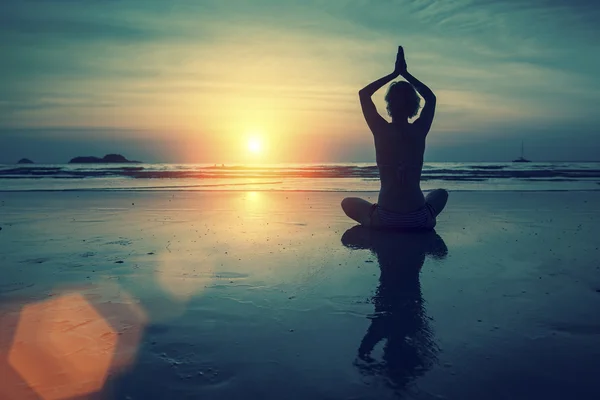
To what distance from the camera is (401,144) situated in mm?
6297

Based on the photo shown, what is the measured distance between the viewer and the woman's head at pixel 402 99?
6.23m

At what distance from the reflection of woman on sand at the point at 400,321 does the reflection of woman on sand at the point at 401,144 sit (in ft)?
2.88

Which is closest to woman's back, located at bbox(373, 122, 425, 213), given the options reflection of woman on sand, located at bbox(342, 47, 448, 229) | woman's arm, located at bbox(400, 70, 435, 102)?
reflection of woman on sand, located at bbox(342, 47, 448, 229)

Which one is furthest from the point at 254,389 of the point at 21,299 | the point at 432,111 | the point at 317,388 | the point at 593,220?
the point at 593,220

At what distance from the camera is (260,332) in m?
2.82

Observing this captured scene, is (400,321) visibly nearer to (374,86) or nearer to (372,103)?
(372,103)

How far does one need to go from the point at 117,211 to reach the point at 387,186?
618 cm

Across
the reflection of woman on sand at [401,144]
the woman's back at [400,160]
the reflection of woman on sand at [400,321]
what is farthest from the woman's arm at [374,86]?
the reflection of woman on sand at [400,321]

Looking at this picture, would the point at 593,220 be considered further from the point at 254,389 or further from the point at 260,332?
the point at 254,389

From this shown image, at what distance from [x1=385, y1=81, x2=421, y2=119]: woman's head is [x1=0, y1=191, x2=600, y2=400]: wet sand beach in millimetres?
1801

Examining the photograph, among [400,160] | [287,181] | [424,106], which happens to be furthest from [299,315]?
[287,181]

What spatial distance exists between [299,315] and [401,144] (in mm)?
3835

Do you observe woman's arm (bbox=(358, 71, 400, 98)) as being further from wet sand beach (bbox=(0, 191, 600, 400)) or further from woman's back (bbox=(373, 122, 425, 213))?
wet sand beach (bbox=(0, 191, 600, 400))

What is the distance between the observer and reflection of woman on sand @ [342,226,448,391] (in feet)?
7.58
